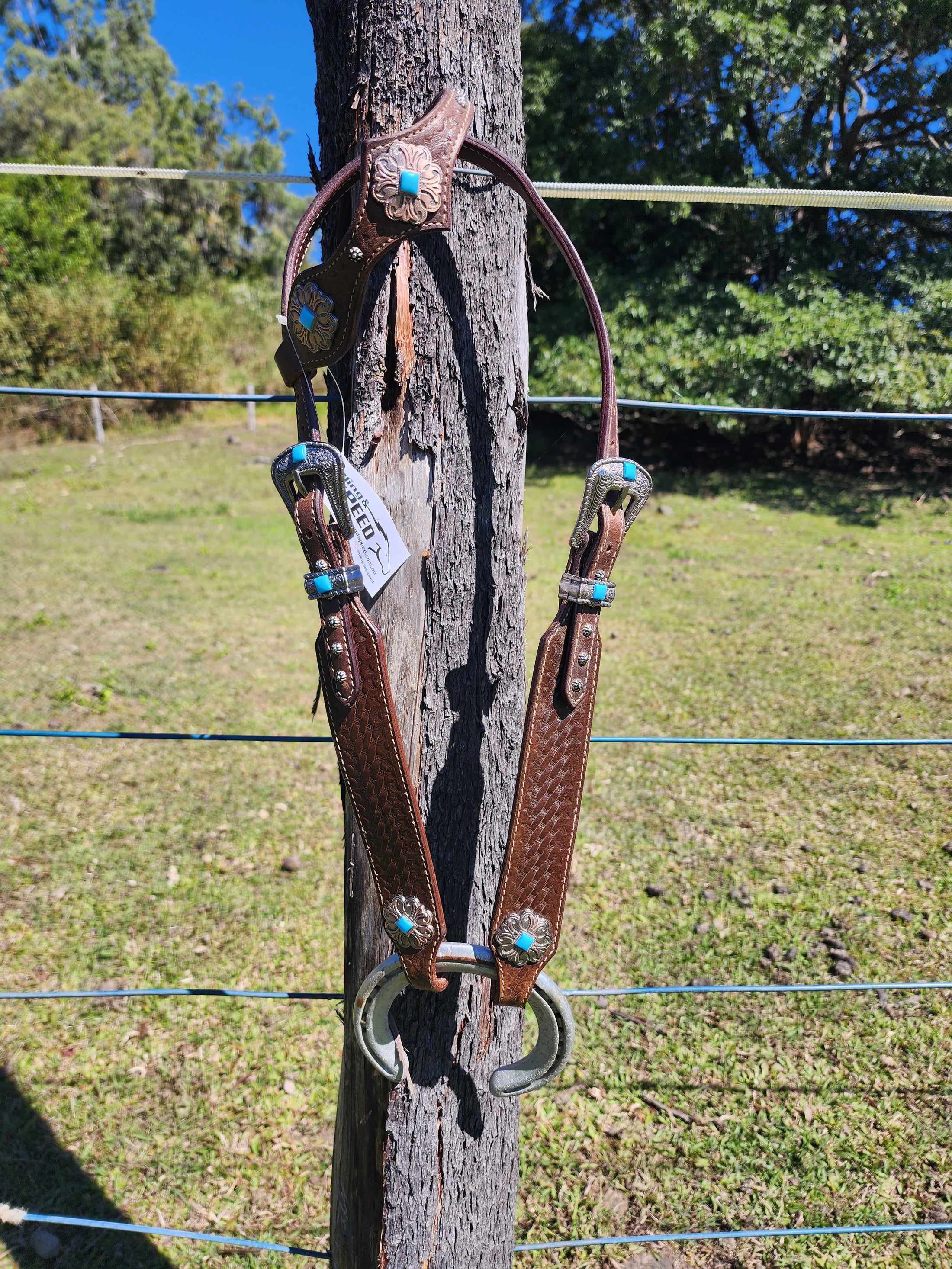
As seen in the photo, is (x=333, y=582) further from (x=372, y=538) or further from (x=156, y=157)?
(x=156, y=157)

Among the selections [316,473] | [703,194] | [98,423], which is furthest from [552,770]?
[98,423]

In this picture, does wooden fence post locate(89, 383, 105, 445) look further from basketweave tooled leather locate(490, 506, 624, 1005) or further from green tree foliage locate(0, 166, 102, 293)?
basketweave tooled leather locate(490, 506, 624, 1005)

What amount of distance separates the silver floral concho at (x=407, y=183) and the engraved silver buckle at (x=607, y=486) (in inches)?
15.2

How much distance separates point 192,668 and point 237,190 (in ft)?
83.4

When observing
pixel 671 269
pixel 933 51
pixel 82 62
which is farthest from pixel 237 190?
pixel 933 51

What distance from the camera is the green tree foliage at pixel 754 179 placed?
380 inches

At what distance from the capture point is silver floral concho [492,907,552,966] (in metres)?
1.08

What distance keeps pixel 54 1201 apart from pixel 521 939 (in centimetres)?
187

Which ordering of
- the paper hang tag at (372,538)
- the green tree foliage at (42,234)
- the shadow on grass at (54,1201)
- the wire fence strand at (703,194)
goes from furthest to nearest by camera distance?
1. the green tree foliage at (42,234)
2. the shadow on grass at (54,1201)
3. the wire fence strand at (703,194)
4. the paper hang tag at (372,538)

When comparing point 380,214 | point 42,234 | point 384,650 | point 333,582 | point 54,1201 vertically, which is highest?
point 42,234

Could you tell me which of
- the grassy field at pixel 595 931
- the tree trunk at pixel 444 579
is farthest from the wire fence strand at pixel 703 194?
the grassy field at pixel 595 931

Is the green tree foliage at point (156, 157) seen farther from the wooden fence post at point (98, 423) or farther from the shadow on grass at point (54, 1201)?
the shadow on grass at point (54, 1201)

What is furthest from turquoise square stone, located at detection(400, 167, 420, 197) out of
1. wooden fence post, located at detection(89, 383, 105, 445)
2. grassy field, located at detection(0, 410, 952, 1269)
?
wooden fence post, located at detection(89, 383, 105, 445)

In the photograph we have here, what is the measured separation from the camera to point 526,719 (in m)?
1.11
